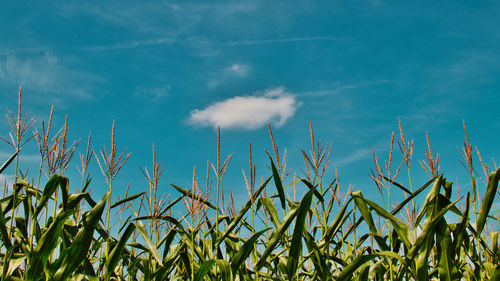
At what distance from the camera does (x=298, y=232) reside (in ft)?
9.32

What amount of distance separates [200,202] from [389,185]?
5.42 ft

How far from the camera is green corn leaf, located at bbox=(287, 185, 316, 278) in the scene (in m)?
2.78

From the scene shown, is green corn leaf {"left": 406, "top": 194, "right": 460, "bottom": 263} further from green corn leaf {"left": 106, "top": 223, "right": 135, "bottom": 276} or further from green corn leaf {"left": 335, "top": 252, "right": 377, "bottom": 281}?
green corn leaf {"left": 106, "top": 223, "right": 135, "bottom": 276}

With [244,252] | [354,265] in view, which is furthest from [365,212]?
[244,252]

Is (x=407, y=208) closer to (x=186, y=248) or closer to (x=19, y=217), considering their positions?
(x=186, y=248)

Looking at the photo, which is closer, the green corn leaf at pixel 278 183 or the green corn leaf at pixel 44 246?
the green corn leaf at pixel 44 246

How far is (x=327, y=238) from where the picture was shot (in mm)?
3182

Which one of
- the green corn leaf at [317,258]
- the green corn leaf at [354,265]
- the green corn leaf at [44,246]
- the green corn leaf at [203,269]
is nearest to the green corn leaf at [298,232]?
the green corn leaf at [317,258]

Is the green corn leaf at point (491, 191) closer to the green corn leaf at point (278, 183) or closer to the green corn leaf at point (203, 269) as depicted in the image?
the green corn leaf at point (278, 183)

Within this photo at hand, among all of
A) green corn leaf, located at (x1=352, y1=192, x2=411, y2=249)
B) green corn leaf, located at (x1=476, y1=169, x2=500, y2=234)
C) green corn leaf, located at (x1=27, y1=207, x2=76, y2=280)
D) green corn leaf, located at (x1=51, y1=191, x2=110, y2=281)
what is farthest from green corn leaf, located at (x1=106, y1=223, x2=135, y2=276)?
green corn leaf, located at (x1=476, y1=169, x2=500, y2=234)

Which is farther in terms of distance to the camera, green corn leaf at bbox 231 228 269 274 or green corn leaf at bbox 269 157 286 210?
green corn leaf at bbox 269 157 286 210

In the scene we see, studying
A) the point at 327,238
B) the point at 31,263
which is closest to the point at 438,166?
the point at 327,238

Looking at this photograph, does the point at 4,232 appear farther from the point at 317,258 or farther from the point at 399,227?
the point at 399,227

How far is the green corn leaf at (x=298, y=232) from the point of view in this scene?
9.12 ft
